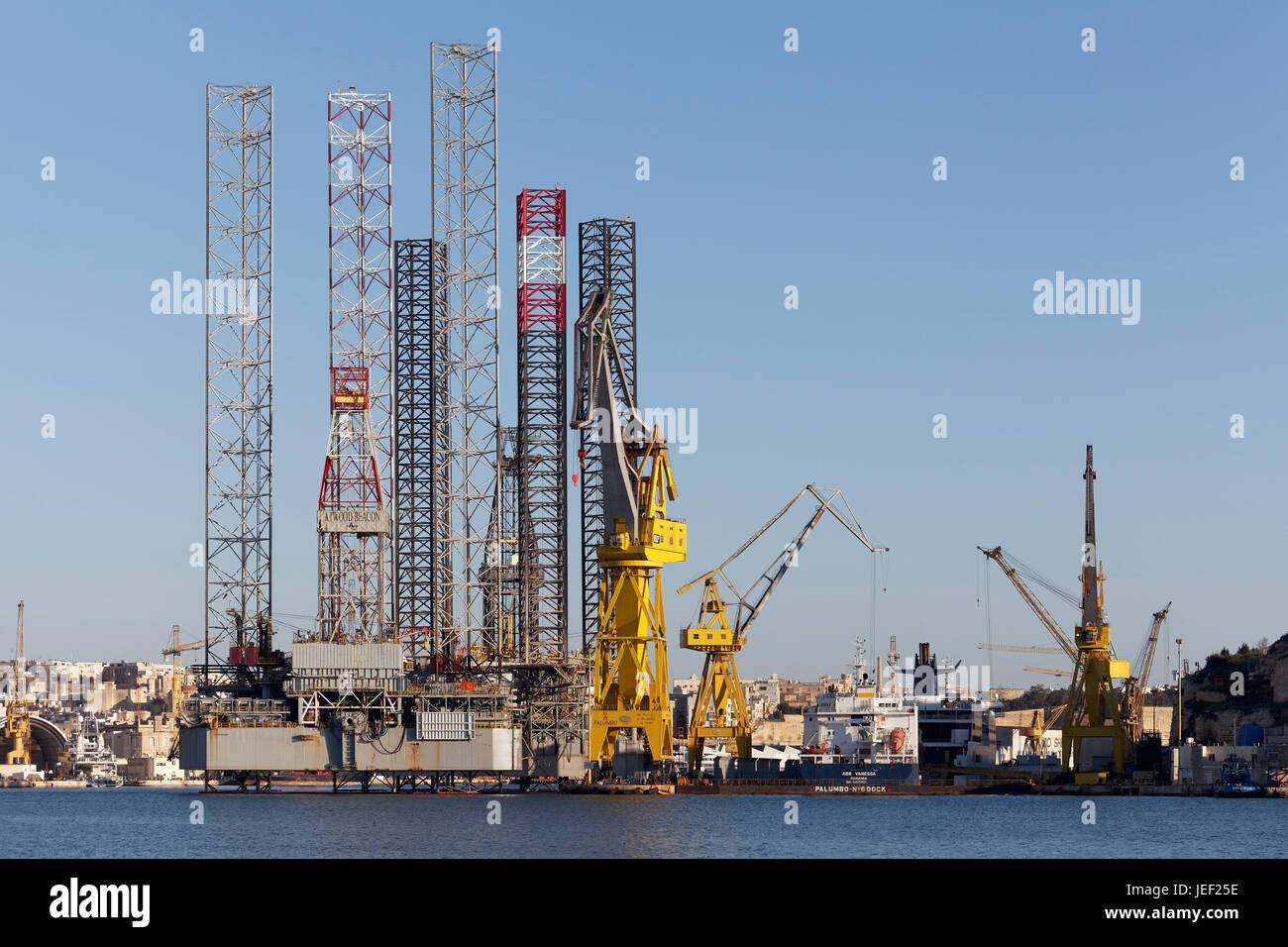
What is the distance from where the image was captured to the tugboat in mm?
104012

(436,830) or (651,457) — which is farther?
(651,457)

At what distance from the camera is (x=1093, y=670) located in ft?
352

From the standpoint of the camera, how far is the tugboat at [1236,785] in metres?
104

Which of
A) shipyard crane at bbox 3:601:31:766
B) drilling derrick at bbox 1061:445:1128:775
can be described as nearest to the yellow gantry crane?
drilling derrick at bbox 1061:445:1128:775

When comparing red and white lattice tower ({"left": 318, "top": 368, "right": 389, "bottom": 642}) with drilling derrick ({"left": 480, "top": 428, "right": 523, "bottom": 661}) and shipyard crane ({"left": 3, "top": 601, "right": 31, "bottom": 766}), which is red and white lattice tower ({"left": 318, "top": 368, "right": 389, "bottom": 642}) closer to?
drilling derrick ({"left": 480, "top": 428, "right": 523, "bottom": 661})

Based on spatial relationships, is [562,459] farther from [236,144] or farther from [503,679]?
[236,144]

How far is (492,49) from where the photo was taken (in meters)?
91.9

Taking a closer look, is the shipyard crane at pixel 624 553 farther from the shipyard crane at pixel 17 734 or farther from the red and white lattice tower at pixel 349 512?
the shipyard crane at pixel 17 734

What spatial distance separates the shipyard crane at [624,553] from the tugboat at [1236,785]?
3815 centimetres

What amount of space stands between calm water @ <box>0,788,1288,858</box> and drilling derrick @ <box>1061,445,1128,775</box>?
13354 millimetres

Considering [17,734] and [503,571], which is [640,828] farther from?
[17,734]

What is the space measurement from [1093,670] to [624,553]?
37912mm
